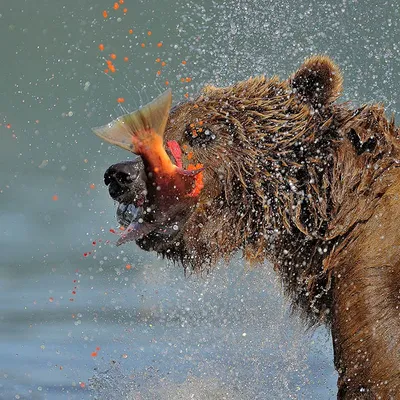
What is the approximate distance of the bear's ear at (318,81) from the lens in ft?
18.4

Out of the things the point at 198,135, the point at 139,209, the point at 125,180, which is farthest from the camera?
the point at 198,135

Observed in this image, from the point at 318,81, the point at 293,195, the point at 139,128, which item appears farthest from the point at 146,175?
the point at 318,81

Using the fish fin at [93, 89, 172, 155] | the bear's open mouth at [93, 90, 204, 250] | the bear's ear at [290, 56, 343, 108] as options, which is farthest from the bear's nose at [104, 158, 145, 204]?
the bear's ear at [290, 56, 343, 108]

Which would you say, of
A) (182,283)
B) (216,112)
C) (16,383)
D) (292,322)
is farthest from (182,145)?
(16,383)

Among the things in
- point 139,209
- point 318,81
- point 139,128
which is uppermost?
point 318,81

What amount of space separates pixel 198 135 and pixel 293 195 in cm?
75

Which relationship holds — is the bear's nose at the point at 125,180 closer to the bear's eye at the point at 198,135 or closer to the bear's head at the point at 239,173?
the bear's head at the point at 239,173

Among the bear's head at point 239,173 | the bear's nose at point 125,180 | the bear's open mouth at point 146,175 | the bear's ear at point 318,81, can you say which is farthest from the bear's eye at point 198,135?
the bear's ear at point 318,81

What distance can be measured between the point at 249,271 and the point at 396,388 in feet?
5.53

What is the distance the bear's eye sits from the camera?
549 cm

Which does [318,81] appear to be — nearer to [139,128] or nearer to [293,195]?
[293,195]

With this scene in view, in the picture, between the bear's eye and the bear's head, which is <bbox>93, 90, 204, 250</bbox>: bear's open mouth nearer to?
the bear's head

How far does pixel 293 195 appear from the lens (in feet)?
17.7

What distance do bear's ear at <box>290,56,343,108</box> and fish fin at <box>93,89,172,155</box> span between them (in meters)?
1.19
